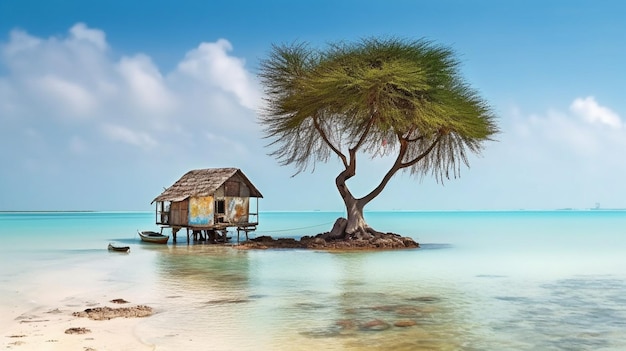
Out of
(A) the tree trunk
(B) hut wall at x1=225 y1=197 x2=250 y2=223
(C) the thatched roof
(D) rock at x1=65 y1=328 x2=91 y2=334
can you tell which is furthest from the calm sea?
(B) hut wall at x1=225 y1=197 x2=250 y2=223

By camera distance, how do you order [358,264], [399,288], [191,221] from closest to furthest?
[399,288]
[358,264]
[191,221]

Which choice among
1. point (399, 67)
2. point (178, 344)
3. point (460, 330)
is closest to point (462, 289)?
point (460, 330)

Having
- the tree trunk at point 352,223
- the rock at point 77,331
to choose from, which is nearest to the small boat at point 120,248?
the tree trunk at point 352,223

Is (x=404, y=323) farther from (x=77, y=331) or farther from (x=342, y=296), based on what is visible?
(x=77, y=331)

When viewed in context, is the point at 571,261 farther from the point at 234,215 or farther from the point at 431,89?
the point at 234,215

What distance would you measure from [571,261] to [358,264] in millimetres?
7926

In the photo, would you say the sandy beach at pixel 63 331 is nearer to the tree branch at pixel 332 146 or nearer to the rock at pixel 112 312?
the rock at pixel 112 312

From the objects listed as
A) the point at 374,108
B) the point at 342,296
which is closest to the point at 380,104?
the point at 374,108

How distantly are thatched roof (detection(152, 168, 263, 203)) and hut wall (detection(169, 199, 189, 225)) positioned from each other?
43cm

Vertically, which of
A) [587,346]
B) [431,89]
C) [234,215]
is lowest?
[587,346]

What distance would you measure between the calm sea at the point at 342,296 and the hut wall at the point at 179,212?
10.9ft

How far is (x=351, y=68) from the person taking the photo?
24.3 m

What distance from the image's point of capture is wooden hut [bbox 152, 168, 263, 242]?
85.9ft

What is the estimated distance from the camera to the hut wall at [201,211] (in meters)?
26.2
